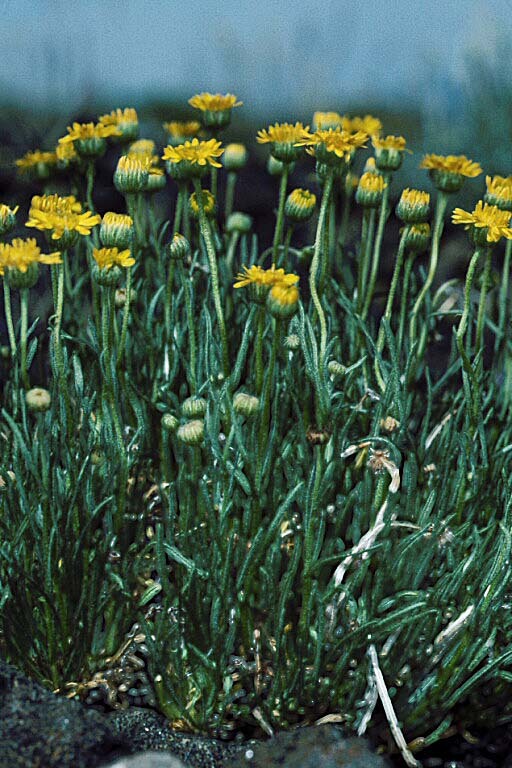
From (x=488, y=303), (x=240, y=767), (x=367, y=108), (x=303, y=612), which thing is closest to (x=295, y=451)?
(x=303, y=612)

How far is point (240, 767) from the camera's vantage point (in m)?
1.37

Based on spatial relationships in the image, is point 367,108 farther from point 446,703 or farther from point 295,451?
point 446,703

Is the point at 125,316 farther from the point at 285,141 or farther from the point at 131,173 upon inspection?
the point at 285,141

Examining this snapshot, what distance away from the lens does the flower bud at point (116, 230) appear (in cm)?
165

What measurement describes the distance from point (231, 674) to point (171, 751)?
19 centimetres

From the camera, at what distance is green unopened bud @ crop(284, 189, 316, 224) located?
73.5 inches

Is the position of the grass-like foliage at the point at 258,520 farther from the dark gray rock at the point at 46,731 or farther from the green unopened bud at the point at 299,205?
the dark gray rock at the point at 46,731

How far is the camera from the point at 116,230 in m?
1.65

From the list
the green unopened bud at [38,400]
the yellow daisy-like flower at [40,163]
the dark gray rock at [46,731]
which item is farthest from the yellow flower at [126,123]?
the dark gray rock at [46,731]

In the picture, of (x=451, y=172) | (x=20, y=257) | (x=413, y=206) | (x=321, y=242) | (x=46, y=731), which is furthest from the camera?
(x=451, y=172)

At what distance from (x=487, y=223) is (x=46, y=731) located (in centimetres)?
110

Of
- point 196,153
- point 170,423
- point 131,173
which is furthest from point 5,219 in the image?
point 170,423

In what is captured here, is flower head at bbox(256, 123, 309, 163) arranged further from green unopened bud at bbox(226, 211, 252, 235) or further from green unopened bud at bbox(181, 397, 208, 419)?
green unopened bud at bbox(181, 397, 208, 419)

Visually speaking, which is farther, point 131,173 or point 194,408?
point 131,173
